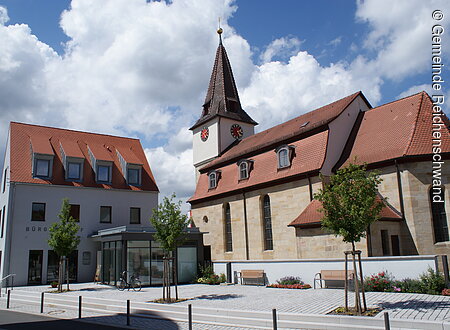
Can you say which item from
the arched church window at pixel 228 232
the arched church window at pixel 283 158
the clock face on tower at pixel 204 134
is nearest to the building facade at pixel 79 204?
the arched church window at pixel 228 232

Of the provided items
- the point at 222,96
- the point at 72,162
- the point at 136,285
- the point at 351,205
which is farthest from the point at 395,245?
the point at 72,162

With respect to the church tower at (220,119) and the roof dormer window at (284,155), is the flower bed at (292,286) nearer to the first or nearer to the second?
the roof dormer window at (284,155)

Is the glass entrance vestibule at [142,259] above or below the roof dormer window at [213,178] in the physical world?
below

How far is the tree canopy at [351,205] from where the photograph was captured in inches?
533

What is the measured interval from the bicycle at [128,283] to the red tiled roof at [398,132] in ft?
50.4

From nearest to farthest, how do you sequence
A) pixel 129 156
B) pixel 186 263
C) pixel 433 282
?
pixel 433 282 < pixel 186 263 < pixel 129 156

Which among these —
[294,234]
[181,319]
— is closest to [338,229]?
[181,319]

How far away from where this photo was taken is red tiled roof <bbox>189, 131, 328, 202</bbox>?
25250mm

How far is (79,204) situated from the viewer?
32062mm

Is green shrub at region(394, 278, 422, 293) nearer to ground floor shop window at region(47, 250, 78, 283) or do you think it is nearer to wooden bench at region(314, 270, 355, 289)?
wooden bench at region(314, 270, 355, 289)

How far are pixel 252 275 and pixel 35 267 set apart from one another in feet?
56.2

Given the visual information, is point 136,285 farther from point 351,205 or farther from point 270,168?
point 351,205

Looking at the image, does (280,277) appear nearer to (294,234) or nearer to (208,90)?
(294,234)

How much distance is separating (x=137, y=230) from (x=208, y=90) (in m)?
22.1
